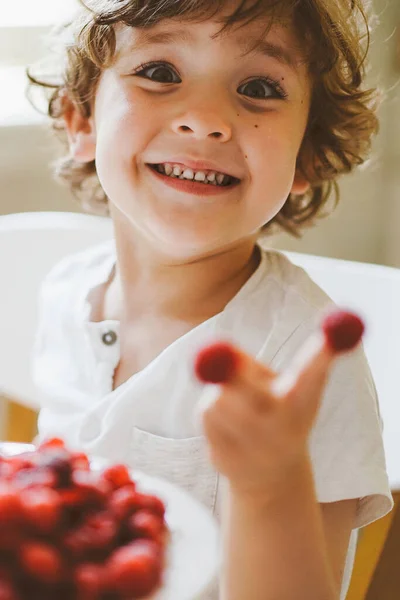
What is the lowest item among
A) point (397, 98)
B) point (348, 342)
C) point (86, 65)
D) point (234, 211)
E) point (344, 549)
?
point (344, 549)

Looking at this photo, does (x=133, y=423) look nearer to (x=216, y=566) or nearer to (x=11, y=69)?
(x=216, y=566)

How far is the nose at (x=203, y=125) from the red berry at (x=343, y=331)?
14.1 inches

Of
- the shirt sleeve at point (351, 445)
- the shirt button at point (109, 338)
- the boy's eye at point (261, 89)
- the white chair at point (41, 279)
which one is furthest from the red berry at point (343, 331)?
the white chair at point (41, 279)

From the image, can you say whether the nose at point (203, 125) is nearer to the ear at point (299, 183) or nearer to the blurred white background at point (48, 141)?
the ear at point (299, 183)

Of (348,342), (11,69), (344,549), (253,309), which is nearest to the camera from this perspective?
(348,342)

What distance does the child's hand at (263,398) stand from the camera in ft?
1.29

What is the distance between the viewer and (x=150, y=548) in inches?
18.0

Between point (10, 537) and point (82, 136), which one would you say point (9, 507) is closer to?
point (10, 537)

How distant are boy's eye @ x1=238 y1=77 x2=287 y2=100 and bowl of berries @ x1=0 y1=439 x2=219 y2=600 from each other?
0.39 meters

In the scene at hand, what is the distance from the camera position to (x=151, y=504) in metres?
0.50

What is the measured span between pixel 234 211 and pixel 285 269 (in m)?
0.11

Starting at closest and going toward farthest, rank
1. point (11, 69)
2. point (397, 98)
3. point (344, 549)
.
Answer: point (344, 549) → point (11, 69) → point (397, 98)

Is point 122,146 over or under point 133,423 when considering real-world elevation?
over

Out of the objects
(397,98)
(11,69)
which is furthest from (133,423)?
(397,98)
